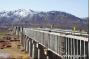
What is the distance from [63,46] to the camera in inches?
986

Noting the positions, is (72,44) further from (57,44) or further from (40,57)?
(40,57)

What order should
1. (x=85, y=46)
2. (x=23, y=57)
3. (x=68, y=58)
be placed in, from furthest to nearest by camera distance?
(x=23, y=57)
(x=68, y=58)
(x=85, y=46)

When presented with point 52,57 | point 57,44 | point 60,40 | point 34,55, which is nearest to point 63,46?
point 60,40

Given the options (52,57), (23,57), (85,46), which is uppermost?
(85,46)

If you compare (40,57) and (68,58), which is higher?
(68,58)

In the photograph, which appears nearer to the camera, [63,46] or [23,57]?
[63,46]

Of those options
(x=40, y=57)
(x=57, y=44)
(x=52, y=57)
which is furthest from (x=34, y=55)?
(x=57, y=44)

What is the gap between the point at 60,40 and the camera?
25938 mm

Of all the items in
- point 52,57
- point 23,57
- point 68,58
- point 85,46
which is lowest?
point 23,57

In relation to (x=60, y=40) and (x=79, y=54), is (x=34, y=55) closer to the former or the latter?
(x=60, y=40)

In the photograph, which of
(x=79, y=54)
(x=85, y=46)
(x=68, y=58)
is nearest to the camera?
(x=85, y=46)

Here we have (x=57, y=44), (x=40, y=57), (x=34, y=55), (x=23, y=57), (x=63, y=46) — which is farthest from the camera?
(x=23, y=57)

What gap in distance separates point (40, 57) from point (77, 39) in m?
38.1

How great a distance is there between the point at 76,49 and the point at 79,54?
0.76 meters
